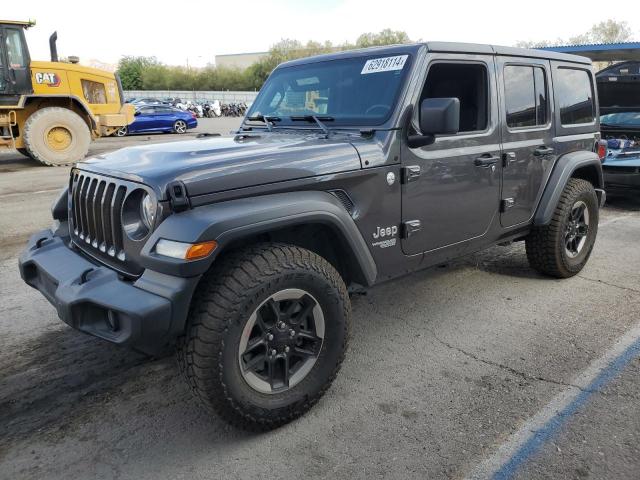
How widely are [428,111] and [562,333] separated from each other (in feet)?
6.25

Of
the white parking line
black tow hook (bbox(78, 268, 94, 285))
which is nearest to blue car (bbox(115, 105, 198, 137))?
black tow hook (bbox(78, 268, 94, 285))

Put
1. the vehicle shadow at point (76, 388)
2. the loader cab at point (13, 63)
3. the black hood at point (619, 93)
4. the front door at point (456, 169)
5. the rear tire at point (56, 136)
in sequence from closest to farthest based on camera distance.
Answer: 1. the vehicle shadow at point (76, 388)
2. the front door at point (456, 169)
3. the black hood at point (619, 93)
4. the loader cab at point (13, 63)
5. the rear tire at point (56, 136)

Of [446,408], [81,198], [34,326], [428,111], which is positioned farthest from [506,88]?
[34,326]

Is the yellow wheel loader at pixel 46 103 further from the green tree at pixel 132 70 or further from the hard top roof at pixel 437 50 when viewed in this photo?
the green tree at pixel 132 70

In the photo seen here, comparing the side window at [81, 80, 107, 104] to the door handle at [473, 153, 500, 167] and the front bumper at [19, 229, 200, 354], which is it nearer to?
the front bumper at [19, 229, 200, 354]

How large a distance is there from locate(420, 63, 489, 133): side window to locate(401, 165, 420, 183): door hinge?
0.62m

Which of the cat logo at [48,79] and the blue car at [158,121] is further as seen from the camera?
the blue car at [158,121]

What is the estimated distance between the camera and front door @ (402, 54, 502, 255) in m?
3.31

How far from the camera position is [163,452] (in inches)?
102

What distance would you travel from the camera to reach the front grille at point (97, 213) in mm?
2703

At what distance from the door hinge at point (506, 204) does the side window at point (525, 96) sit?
54 centimetres

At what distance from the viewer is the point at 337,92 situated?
3.61m

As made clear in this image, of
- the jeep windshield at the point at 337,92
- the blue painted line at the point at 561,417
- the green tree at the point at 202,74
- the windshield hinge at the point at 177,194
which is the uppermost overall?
the green tree at the point at 202,74

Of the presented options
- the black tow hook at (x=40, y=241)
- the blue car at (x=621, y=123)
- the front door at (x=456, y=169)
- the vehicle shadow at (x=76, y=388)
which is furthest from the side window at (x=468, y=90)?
the blue car at (x=621, y=123)
